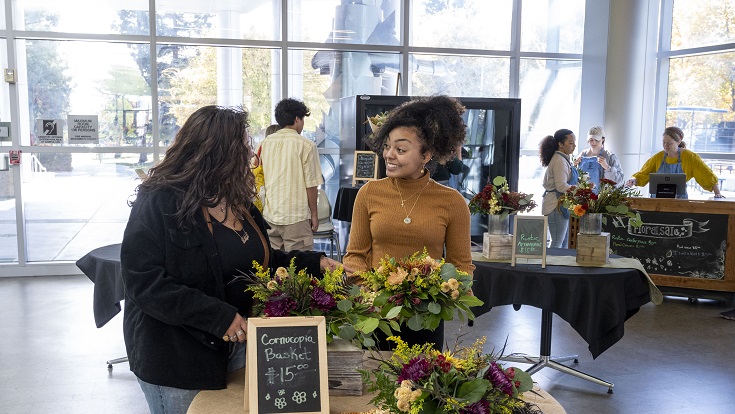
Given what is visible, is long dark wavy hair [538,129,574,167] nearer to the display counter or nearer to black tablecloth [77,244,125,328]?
the display counter

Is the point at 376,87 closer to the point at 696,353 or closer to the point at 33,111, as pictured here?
the point at 33,111

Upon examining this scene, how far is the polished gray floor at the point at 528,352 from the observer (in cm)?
405

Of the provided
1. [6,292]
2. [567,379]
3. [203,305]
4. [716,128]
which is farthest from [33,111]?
[716,128]

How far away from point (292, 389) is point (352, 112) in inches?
230

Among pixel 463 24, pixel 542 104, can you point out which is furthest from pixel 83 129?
pixel 542 104

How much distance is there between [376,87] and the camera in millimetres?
8242

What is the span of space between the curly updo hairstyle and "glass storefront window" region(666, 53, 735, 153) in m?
6.90

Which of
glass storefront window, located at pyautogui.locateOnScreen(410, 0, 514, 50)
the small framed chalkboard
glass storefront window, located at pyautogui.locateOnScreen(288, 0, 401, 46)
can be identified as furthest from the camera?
glass storefront window, located at pyautogui.locateOnScreen(410, 0, 514, 50)

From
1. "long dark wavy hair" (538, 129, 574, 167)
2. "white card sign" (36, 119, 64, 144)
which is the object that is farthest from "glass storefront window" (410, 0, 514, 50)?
"white card sign" (36, 119, 64, 144)

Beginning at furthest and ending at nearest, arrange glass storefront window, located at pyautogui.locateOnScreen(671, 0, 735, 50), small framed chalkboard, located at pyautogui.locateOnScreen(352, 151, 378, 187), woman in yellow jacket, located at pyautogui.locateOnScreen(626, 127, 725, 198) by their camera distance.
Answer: glass storefront window, located at pyautogui.locateOnScreen(671, 0, 735, 50)
small framed chalkboard, located at pyautogui.locateOnScreen(352, 151, 378, 187)
woman in yellow jacket, located at pyautogui.locateOnScreen(626, 127, 725, 198)

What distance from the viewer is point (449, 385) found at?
53.4 inches

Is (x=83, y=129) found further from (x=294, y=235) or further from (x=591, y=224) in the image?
(x=591, y=224)

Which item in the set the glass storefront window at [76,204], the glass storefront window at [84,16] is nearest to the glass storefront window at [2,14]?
the glass storefront window at [84,16]

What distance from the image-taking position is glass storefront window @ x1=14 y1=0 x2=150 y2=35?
738cm
